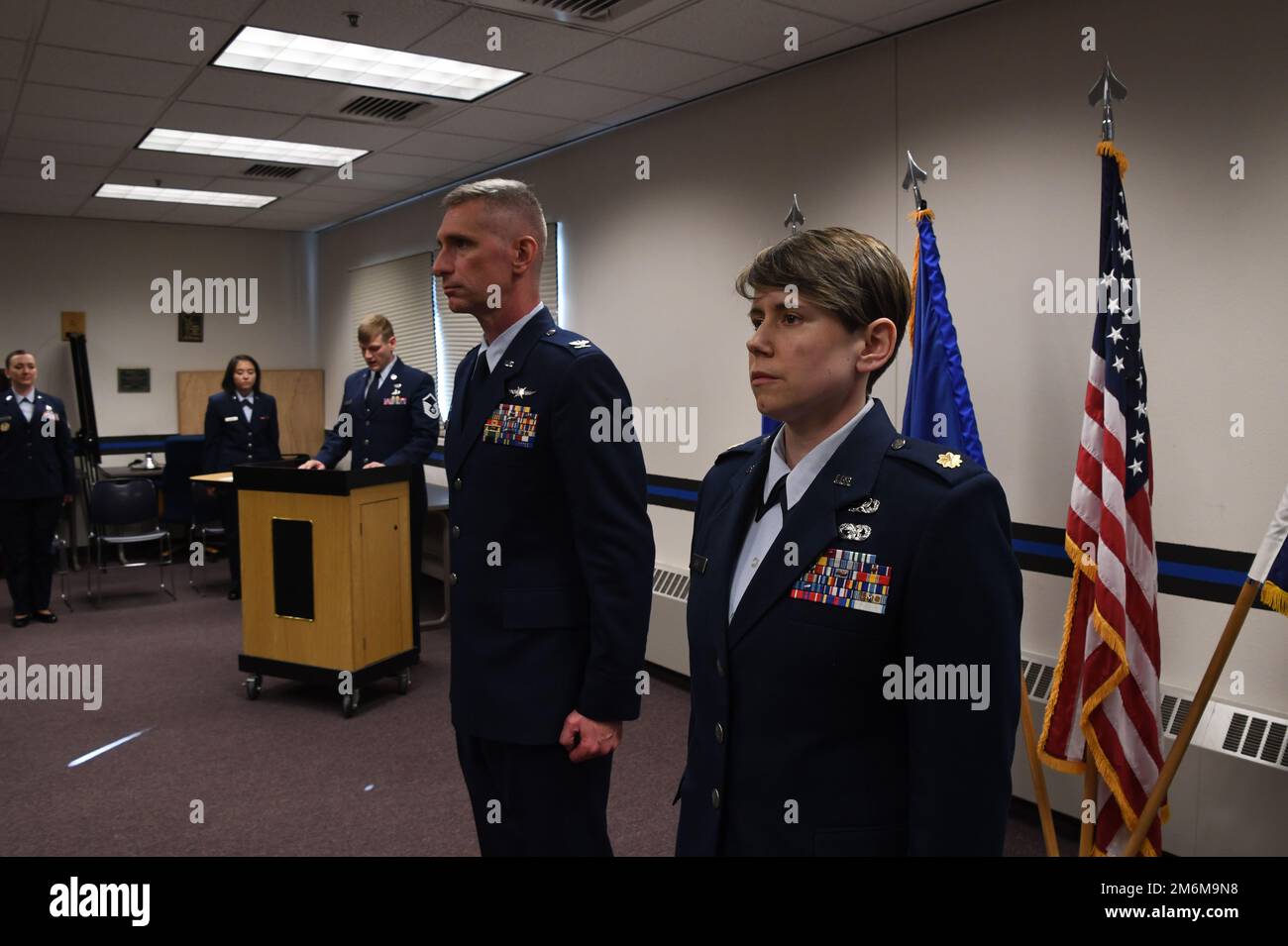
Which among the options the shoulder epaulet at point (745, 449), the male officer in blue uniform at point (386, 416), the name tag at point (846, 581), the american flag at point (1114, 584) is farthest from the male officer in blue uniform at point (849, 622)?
the male officer in blue uniform at point (386, 416)

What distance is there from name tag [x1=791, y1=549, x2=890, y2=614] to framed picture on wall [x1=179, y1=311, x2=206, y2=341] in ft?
30.7

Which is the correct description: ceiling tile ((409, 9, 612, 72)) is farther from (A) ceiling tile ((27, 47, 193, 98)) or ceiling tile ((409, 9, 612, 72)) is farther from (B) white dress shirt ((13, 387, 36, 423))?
(B) white dress shirt ((13, 387, 36, 423))

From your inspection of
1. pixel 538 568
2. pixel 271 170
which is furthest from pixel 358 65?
pixel 538 568

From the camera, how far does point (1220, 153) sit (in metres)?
3.03

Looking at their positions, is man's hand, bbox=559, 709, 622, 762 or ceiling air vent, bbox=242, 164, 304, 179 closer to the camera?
man's hand, bbox=559, 709, 622, 762

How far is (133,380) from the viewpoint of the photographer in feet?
29.7

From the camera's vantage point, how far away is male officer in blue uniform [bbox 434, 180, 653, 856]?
1870mm

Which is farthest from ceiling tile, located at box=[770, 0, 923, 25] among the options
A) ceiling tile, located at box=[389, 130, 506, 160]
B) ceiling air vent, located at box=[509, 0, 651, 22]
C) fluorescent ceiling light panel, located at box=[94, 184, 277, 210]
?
fluorescent ceiling light panel, located at box=[94, 184, 277, 210]

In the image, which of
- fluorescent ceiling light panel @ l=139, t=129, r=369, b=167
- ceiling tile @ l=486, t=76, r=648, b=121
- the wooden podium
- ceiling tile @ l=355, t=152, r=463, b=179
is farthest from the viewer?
ceiling tile @ l=355, t=152, r=463, b=179

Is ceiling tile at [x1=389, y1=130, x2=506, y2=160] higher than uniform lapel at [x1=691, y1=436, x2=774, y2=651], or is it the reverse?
ceiling tile at [x1=389, y1=130, x2=506, y2=160]

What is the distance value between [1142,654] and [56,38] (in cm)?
466

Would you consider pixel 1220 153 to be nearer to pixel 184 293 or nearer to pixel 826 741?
pixel 826 741

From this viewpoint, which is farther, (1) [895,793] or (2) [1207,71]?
(2) [1207,71]

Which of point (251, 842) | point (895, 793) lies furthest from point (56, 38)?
point (895, 793)
